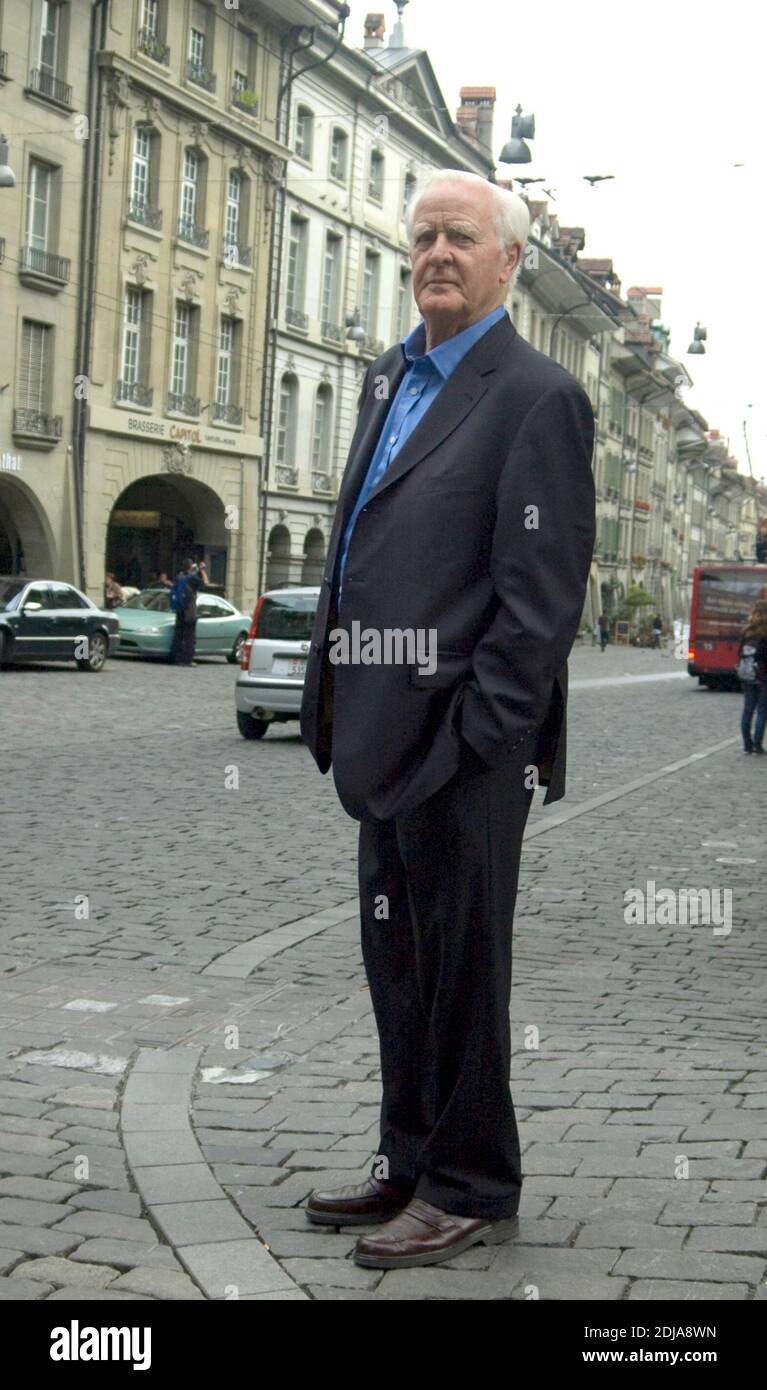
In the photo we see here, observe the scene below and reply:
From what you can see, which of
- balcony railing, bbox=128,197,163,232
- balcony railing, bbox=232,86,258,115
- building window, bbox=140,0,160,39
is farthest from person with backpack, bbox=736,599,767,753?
balcony railing, bbox=232,86,258,115

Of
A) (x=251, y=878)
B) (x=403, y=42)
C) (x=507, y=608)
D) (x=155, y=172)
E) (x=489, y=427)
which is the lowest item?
(x=251, y=878)

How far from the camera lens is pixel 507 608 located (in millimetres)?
3484

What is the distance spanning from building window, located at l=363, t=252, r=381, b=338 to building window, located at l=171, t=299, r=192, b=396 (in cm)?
1123

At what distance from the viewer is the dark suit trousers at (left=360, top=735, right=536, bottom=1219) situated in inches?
142

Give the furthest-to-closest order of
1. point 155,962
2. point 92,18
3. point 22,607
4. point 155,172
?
point 155,172 < point 92,18 < point 22,607 < point 155,962

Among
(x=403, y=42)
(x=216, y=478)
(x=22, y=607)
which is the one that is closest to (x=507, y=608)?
(x=22, y=607)

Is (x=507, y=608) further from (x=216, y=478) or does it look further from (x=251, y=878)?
(x=216, y=478)

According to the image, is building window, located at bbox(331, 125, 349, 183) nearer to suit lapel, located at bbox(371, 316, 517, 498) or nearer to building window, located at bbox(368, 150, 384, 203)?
building window, located at bbox(368, 150, 384, 203)

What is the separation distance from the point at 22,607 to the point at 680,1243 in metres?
25.1

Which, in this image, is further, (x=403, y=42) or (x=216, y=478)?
(x=403, y=42)

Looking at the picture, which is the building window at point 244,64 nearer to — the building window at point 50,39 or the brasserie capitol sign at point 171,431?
the building window at point 50,39

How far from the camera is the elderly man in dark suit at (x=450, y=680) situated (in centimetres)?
352

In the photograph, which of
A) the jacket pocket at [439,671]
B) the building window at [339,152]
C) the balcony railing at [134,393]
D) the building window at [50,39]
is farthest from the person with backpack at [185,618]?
the jacket pocket at [439,671]

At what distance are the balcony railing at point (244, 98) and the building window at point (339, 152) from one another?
560 cm
